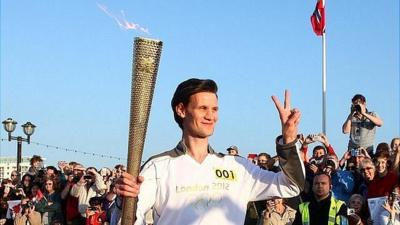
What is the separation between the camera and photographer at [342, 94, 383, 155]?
32.0 ft

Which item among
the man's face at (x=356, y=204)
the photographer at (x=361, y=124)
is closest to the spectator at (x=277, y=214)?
the man's face at (x=356, y=204)

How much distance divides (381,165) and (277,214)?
137 centimetres

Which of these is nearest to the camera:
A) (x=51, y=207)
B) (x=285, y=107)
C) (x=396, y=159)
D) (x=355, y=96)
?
(x=285, y=107)

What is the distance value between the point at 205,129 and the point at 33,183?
8.98 m

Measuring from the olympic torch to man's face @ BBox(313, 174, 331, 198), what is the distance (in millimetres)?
4466

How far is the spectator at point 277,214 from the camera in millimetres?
8414

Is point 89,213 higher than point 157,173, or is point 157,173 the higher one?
point 157,173

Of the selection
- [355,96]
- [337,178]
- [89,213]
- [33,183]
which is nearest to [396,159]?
[337,178]

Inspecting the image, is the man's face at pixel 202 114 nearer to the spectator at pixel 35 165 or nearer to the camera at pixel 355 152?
the camera at pixel 355 152

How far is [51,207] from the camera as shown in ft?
37.1

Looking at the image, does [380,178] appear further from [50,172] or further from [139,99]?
[50,172]

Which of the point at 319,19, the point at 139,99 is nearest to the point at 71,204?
the point at 139,99

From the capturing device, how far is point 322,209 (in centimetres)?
787

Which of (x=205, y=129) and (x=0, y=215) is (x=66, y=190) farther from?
(x=205, y=129)
